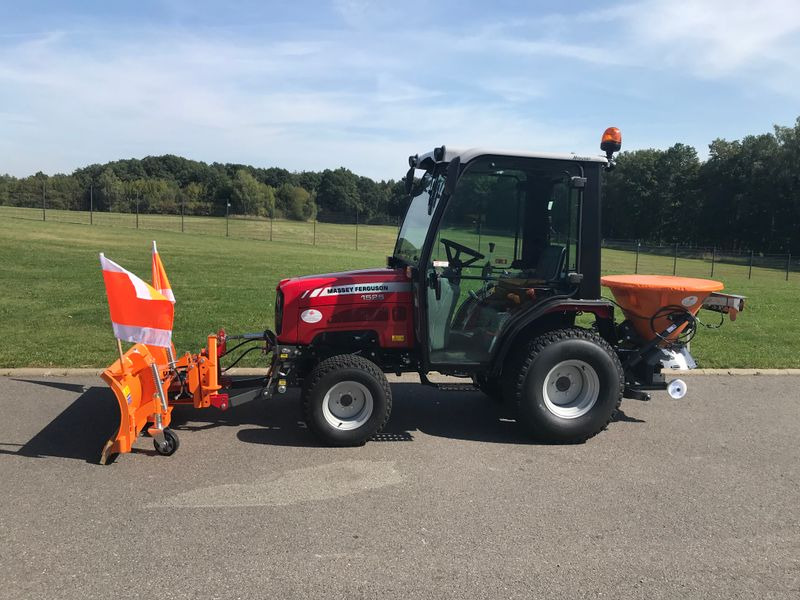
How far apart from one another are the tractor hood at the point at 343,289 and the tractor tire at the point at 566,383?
1.15m

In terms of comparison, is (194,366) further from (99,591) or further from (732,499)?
(732,499)

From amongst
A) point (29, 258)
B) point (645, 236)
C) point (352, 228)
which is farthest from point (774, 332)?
point (645, 236)

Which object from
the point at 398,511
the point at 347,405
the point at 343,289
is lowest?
the point at 398,511

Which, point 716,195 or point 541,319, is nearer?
point 541,319

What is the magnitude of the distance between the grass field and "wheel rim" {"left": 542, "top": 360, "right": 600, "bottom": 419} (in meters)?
3.47

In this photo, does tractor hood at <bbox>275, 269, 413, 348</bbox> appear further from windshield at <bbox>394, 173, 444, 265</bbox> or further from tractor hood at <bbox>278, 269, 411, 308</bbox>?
windshield at <bbox>394, 173, 444, 265</bbox>

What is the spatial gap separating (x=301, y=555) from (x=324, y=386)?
155 centimetres

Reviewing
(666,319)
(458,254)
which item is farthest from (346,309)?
(666,319)

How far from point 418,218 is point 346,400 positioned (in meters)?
1.63

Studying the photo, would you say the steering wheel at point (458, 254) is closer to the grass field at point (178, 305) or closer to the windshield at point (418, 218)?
the windshield at point (418, 218)

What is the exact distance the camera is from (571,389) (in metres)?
5.09

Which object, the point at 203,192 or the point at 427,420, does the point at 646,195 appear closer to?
the point at 203,192

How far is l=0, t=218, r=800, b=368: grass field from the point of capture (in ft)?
25.9

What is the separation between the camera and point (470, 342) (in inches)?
196
